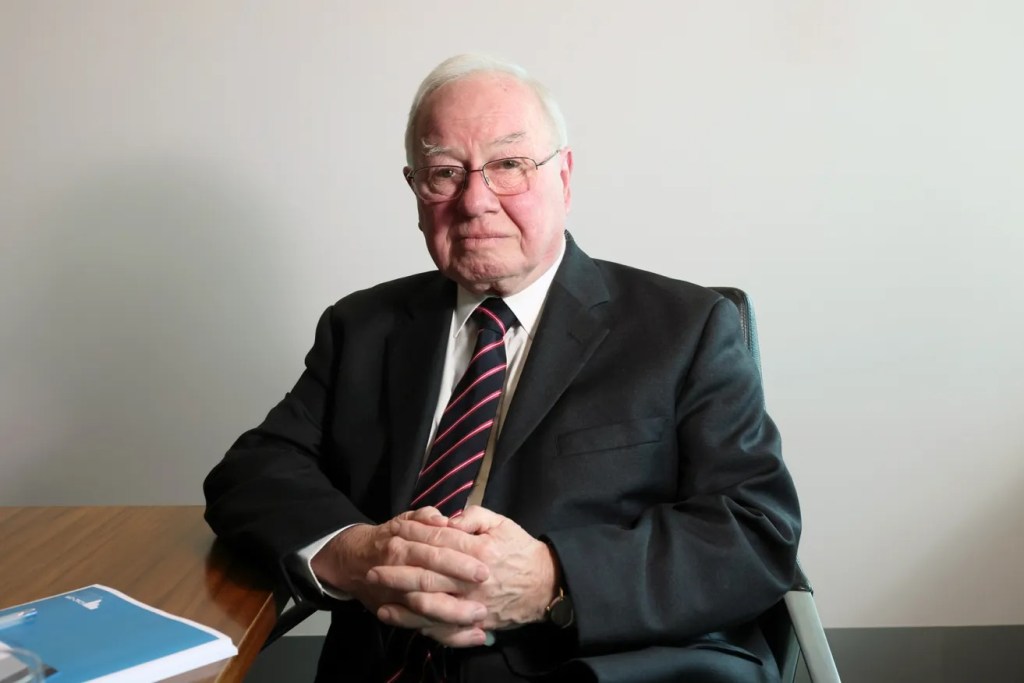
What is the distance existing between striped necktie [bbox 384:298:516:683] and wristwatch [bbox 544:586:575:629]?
8.6 inches

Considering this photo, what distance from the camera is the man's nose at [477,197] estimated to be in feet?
5.43

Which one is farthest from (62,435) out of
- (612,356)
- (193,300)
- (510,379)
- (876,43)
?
(876,43)

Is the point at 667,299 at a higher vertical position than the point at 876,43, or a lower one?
lower

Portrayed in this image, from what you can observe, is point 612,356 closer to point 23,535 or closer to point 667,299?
point 667,299

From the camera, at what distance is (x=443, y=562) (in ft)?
4.32

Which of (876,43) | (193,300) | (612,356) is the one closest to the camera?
(612,356)

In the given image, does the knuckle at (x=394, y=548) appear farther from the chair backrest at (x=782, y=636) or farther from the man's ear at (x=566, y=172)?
the man's ear at (x=566, y=172)

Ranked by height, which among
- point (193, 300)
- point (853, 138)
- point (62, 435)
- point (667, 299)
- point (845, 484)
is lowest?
point (845, 484)

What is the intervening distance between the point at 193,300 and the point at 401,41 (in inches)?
33.7

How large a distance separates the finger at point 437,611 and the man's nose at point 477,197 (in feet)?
2.13

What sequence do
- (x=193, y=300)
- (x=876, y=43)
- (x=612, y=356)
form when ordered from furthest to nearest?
(x=193, y=300) < (x=876, y=43) < (x=612, y=356)

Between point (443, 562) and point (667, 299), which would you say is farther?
point (667, 299)

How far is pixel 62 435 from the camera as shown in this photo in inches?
104

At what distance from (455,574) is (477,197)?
65 centimetres
